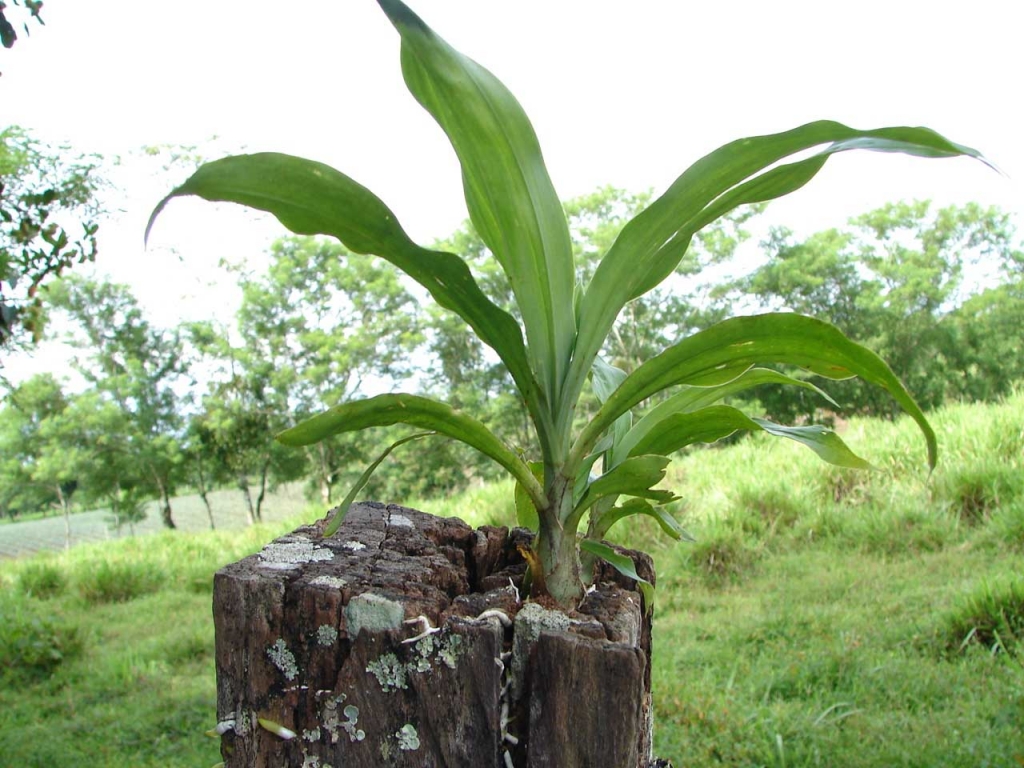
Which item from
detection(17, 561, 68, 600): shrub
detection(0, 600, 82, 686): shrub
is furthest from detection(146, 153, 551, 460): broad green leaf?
detection(17, 561, 68, 600): shrub

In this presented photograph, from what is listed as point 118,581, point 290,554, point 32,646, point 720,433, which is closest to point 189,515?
point 118,581

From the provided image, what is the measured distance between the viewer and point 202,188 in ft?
2.54

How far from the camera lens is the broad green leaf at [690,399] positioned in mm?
1042

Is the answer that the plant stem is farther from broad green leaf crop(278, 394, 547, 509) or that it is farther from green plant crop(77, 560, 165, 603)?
green plant crop(77, 560, 165, 603)

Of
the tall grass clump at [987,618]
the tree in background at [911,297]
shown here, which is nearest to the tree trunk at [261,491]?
the tree in background at [911,297]

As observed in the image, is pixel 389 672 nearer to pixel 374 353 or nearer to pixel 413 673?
pixel 413 673

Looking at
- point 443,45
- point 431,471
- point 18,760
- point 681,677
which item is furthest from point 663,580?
point 431,471

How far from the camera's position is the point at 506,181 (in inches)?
34.8

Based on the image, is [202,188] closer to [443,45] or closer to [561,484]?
[443,45]

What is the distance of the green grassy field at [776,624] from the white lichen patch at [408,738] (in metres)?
1.56

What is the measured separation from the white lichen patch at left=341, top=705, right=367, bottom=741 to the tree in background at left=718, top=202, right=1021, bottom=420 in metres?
13.5

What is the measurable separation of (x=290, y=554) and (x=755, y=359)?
61 cm

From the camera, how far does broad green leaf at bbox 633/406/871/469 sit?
986mm

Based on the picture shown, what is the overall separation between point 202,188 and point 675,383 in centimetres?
56
